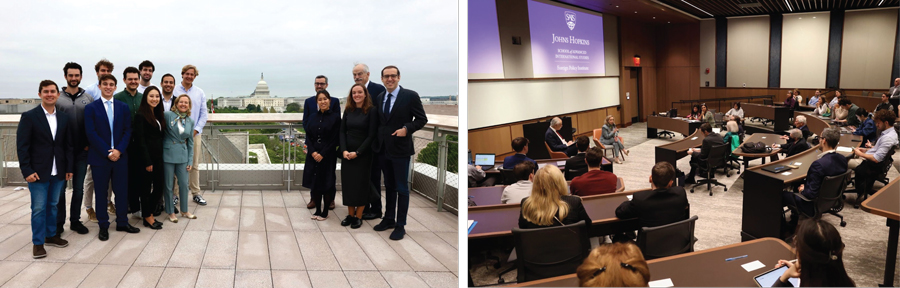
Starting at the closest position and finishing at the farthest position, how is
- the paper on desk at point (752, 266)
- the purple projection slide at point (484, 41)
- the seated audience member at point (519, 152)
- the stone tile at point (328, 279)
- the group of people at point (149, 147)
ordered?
the paper on desk at point (752, 266) → the stone tile at point (328, 279) → the group of people at point (149, 147) → the seated audience member at point (519, 152) → the purple projection slide at point (484, 41)

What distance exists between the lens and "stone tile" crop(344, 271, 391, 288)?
2.60m

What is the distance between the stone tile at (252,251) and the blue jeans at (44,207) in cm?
104

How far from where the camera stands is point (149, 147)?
136 inches

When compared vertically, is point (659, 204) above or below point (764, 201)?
above

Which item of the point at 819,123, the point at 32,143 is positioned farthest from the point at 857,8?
the point at 32,143

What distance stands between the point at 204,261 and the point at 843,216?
5174 mm

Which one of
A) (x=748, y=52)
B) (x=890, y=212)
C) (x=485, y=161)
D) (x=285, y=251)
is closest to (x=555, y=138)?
(x=485, y=161)

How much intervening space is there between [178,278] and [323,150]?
55.3 inches

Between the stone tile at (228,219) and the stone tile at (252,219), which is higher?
the stone tile at (228,219)

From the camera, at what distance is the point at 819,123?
8.11 meters

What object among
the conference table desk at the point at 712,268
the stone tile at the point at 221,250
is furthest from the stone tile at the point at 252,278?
the conference table desk at the point at 712,268

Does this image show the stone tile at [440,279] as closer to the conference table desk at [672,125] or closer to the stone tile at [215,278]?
the stone tile at [215,278]

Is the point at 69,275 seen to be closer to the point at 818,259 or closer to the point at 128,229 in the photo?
the point at 128,229

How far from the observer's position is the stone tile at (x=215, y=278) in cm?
250
